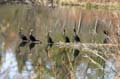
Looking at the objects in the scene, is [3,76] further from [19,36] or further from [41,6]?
[41,6]

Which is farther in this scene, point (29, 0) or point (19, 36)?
point (29, 0)

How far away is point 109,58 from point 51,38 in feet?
40.5

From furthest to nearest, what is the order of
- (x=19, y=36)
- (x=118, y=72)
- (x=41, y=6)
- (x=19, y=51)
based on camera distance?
(x=41, y=6) < (x=19, y=36) < (x=19, y=51) < (x=118, y=72)

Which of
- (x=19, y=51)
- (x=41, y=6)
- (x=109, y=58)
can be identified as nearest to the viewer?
(x=109, y=58)

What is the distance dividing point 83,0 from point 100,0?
1962mm

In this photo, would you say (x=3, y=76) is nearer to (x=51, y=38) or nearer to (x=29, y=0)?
(x=51, y=38)

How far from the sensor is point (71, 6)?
1982 inches

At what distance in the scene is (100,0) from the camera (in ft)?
166

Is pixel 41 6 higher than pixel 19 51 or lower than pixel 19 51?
lower

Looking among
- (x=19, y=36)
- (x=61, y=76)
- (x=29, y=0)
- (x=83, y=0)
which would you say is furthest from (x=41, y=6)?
(x=61, y=76)

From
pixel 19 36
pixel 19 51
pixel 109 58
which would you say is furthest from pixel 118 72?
pixel 19 36

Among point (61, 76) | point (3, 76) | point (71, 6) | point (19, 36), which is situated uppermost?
point (3, 76)

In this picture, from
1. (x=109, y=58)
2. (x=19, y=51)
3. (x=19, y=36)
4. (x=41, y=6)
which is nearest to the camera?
(x=109, y=58)

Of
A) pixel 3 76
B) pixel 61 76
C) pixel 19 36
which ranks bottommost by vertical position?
pixel 19 36
